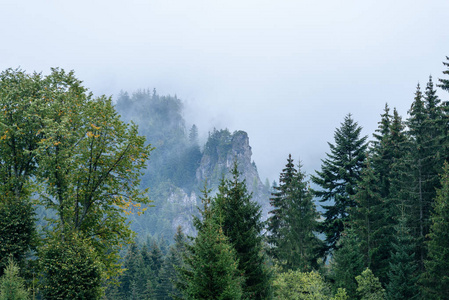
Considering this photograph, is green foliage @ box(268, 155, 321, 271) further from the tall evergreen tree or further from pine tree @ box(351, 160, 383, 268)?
the tall evergreen tree

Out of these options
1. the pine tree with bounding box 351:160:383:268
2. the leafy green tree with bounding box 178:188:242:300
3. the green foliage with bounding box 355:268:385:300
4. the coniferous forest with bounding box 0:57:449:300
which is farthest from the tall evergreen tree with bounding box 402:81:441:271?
the leafy green tree with bounding box 178:188:242:300

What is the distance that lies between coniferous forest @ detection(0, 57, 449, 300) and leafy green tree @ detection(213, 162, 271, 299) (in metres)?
0.06

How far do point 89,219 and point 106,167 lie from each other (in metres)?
3.46

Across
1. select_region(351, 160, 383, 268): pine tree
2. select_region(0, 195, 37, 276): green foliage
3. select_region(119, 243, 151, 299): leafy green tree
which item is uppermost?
select_region(351, 160, 383, 268): pine tree

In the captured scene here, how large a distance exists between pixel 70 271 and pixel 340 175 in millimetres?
28273

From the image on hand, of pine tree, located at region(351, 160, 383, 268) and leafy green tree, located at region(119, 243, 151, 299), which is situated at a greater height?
pine tree, located at region(351, 160, 383, 268)

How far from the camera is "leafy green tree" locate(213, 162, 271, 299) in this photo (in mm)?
19000

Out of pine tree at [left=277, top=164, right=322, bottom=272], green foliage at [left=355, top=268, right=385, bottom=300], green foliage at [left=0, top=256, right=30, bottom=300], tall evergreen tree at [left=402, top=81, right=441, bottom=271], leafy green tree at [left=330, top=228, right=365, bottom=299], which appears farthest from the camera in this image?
pine tree at [left=277, top=164, right=322, bottom=272]

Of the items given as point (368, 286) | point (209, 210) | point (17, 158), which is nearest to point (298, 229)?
point (368, 286)

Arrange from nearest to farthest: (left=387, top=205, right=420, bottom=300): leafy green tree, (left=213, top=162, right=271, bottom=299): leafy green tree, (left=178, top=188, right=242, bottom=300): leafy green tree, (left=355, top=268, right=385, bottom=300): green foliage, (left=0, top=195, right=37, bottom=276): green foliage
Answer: (left=178, top=188, right=242, bottom=300): leafy green tree
(left=213, top=162, right=271, bottom=299): leafy green tree
(left=0, top=195, right=37, bottom=276): green foliage
(left=355, top=268, right=385, bottom=300): green foliage
(left=387, top=205, right=420, bottom=300): leafy green tree

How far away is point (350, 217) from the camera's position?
109 ft

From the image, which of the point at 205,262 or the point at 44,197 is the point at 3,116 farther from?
the point at 205,262

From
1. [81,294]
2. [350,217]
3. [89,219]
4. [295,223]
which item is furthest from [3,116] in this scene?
[350,217]

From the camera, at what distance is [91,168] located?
2056cm
